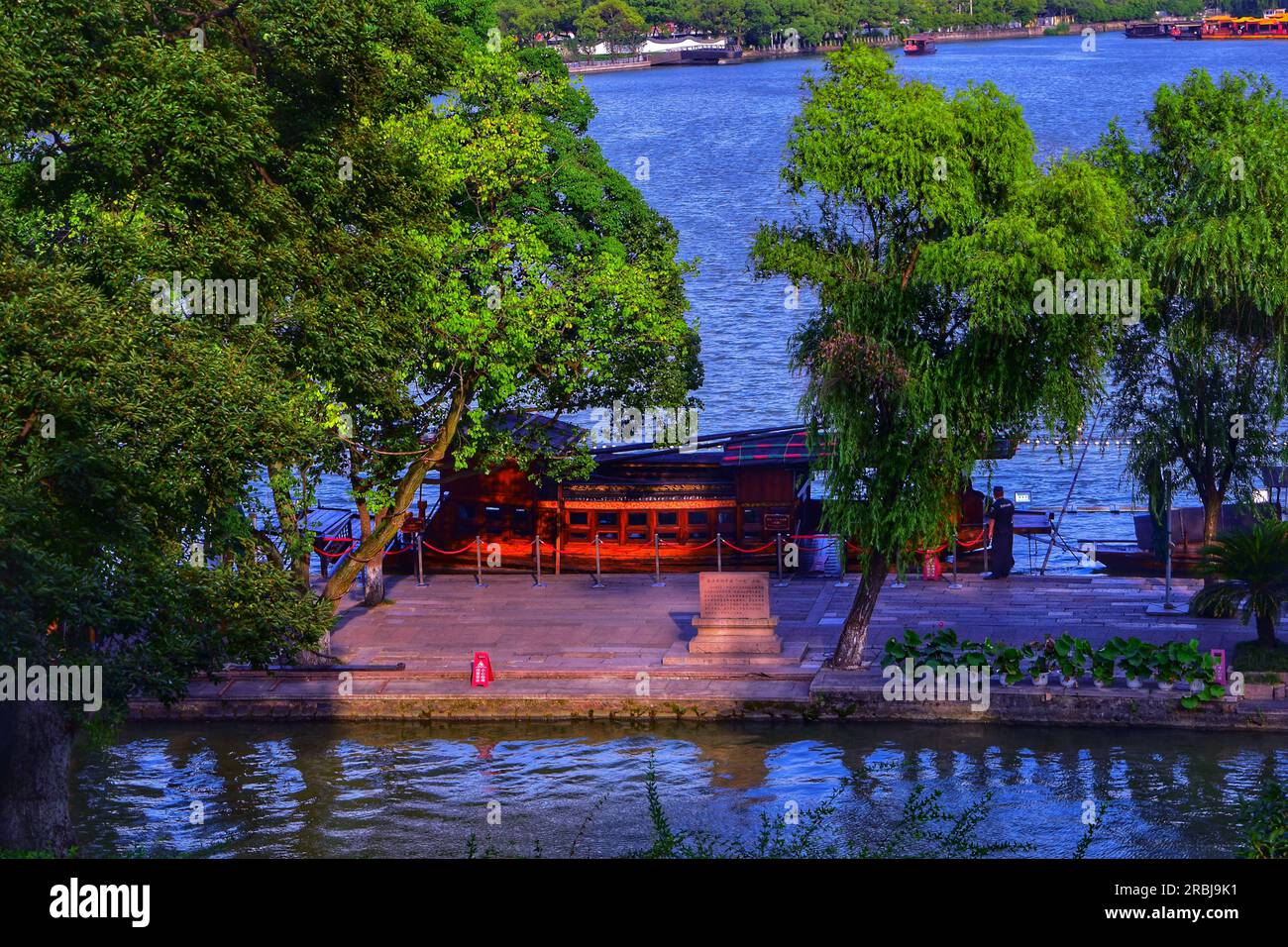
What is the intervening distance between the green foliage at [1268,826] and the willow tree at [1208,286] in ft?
54.8

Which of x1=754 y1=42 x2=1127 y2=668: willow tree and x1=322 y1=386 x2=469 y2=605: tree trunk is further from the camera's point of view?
x1=322 y1=386 x2=469 y2=605: tree trunk

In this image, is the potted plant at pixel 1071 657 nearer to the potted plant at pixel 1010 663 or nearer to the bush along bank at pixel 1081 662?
the bush along bank at pixel 1081 662

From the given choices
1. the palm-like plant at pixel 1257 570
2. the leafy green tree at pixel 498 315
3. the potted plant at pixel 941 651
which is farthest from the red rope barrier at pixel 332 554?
the palm-like plant at pixel 1257 570

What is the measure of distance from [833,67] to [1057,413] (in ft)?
22.2

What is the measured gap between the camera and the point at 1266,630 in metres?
28.6

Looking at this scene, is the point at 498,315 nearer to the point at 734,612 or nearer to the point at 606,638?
the point at 606,638

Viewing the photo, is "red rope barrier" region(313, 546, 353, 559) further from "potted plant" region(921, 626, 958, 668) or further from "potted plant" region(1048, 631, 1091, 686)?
"potted plant" region(1048, 631, 1091, 686)

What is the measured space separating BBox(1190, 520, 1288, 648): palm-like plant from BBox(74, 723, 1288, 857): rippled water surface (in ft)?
7.86

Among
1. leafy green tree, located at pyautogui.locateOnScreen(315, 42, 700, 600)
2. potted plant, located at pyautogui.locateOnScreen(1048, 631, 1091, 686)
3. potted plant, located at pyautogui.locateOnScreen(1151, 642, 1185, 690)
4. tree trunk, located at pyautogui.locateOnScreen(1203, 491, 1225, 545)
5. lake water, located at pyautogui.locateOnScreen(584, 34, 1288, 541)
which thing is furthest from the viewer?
lake water, located at pyautogui.locateOnScreen(584, 34, 1288, 541)

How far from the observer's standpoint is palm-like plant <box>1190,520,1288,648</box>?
28.4 meters

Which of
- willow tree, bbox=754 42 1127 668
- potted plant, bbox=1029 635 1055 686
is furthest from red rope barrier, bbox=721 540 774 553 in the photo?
potted plant, bbox=1029 635 1055 686

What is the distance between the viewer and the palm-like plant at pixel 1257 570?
28422 mm

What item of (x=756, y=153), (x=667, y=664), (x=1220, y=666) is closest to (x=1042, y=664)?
(x=1220, y=666)

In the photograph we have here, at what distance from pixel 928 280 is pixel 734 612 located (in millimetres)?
7550
